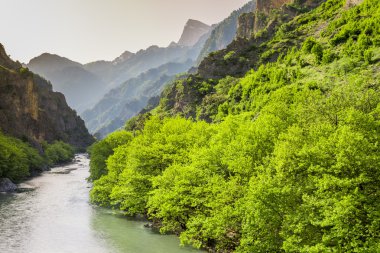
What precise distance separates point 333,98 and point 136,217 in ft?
123

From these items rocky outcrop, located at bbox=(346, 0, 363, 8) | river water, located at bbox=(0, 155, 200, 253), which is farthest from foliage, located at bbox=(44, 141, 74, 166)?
rocky outcrop, located at bbox=(346, 0, 363, 8)

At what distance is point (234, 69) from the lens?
169m

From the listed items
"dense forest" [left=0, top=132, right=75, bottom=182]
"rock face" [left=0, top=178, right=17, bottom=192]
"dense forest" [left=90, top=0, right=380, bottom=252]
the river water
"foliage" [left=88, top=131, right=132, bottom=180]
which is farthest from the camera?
"dense forest" [left=0, top=132, right=75, bottom=182]

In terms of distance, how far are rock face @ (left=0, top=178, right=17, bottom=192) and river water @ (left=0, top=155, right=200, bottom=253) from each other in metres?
8.63

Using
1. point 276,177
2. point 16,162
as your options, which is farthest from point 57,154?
point 276,177

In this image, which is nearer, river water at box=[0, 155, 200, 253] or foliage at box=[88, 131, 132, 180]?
river water at box=[0, 155, 200, 253]

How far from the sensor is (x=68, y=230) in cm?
5394

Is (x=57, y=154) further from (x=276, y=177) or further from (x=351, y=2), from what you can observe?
(x=276, y=177)

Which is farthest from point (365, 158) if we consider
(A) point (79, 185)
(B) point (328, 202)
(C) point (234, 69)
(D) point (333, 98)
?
(C) point (234, 69)

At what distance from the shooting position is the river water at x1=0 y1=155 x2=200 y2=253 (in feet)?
148

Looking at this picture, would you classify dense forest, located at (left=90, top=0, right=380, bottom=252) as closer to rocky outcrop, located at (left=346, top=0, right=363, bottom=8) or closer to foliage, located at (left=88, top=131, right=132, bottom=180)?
foliage, located at (left=88, top=131, right=132, bottom=180)

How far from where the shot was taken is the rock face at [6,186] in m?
86.4

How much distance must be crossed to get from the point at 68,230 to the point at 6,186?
42.6 meters

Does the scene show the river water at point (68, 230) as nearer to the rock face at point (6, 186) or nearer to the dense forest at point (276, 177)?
the dense forest at point (276, 177)
